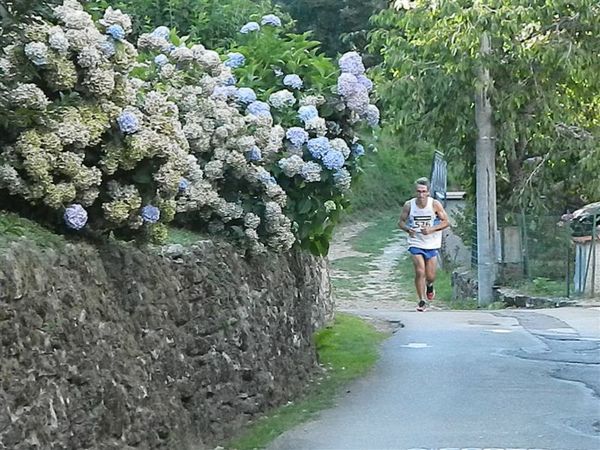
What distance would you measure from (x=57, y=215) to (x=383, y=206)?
146 ft

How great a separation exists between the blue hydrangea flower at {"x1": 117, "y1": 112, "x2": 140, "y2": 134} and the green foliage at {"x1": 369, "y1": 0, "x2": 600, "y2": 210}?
13671 mm

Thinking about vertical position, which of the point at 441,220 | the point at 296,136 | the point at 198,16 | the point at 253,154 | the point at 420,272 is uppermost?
the point at 198,16

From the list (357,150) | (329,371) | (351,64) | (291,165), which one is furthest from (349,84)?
(329,371)

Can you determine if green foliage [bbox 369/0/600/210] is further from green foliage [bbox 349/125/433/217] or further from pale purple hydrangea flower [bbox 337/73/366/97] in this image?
green foliage [bbox 349/125/433/217]

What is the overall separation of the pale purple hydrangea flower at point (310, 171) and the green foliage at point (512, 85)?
1083cm

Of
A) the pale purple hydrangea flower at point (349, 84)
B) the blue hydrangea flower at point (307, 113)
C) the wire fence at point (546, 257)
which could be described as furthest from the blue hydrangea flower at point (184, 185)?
the wire fence at point (546, 257)

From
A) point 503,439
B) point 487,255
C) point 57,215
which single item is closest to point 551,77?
point 487,255

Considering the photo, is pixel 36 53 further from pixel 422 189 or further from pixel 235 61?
pixel 422 189

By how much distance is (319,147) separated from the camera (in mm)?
9125

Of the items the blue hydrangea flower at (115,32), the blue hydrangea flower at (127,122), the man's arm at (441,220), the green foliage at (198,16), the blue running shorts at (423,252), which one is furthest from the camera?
the blue running shorts at (423,252)

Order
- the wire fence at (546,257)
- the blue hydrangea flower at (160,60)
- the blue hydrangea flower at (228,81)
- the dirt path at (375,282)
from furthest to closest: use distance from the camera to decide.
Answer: the dirt path at (375,282) → the wire fence at (546,257) → the blue hydrangea flower at (228,81) → the blue hydrangea flower at (160,60)

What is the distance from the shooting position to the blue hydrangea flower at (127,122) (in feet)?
20.6

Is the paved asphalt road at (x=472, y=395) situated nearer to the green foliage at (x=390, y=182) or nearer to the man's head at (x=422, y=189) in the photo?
the man's head at (x=422, y=189)

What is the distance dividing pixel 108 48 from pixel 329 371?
4.86m
